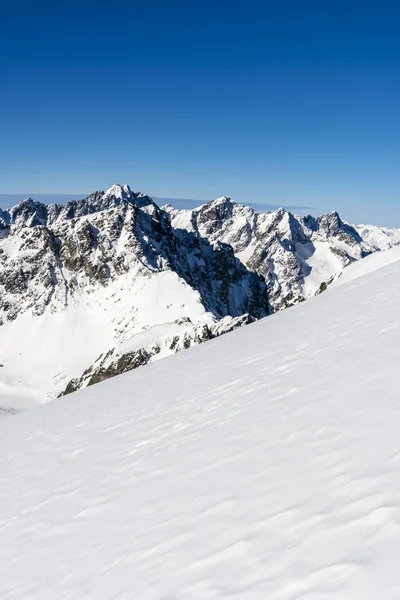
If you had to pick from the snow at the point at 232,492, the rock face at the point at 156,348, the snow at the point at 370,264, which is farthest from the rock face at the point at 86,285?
the snow at the point at 232,492

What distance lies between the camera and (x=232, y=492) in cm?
602

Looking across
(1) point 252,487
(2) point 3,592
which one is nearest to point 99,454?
(2) point 3,592

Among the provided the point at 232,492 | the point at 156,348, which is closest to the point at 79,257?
the point at 156,348

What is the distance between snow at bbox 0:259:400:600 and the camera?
13.6 feet

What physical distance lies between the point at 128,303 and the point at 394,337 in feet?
433

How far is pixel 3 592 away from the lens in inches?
231

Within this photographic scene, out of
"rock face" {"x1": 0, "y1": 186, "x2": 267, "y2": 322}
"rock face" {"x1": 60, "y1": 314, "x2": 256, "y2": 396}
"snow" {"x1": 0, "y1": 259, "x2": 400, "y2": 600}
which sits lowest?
"rock face" {"x1": 60, "y1": 314, "x2": 256, "y2": 396}

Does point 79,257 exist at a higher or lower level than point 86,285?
higher

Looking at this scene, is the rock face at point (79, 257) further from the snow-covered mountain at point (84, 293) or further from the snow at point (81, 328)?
the snow at point (81, 328)

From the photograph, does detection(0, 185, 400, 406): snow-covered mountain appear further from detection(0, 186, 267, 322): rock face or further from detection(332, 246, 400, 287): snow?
detection(332, 246, 400, 287): snow

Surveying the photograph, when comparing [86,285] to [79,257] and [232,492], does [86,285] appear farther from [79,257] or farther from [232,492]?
[232,492]

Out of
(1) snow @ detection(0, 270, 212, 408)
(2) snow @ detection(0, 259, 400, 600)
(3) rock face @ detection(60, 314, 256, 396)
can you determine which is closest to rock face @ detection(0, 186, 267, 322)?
(1) snow @ detection(0, 270, 212, 408)

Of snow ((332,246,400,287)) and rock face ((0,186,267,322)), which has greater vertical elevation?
rock face ((0,186,267,322))

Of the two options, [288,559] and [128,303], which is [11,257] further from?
[288,559]
